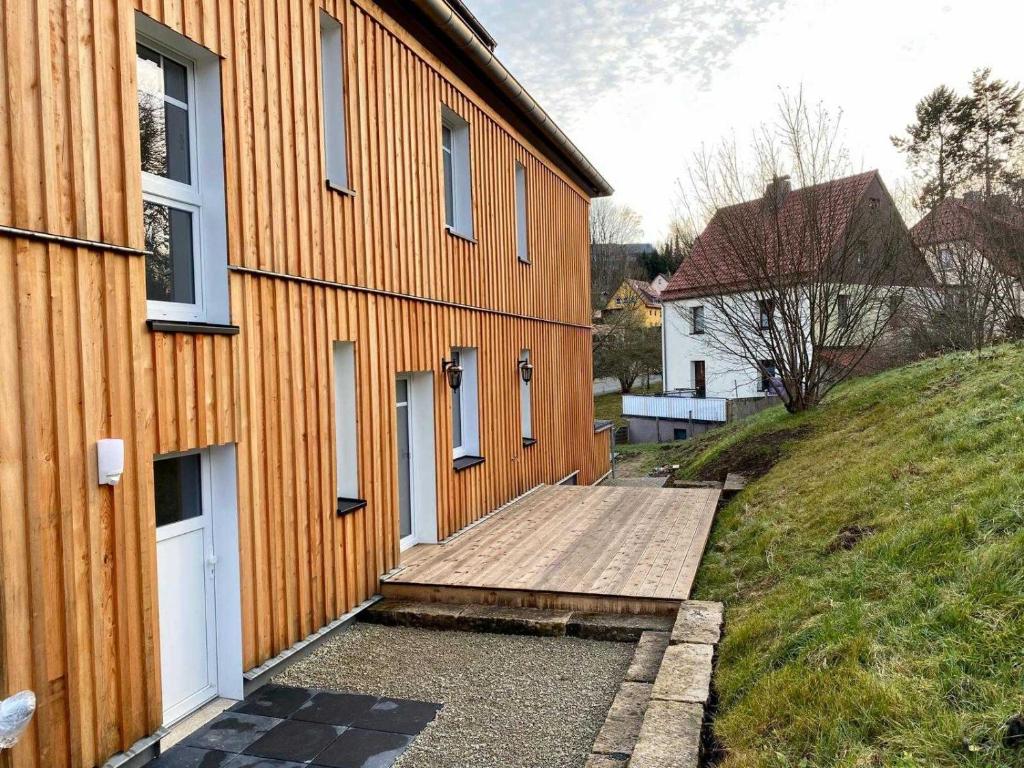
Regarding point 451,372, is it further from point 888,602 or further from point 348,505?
point 888,602

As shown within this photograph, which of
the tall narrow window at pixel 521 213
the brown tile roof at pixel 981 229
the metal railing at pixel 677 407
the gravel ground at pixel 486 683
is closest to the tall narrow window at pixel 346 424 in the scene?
the gravel ground at pixel 486 683

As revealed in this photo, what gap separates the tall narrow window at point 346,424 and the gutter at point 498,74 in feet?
11.1

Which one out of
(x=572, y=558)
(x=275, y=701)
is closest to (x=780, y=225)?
(x=572, y=558)

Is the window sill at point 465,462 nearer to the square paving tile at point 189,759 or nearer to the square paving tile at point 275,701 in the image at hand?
the square paving tile at point 275,701

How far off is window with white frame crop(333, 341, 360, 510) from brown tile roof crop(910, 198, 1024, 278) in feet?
37.1

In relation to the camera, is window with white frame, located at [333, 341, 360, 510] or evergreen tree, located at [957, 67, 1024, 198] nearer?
window with white frame, located at [333, 341, 360, 510]

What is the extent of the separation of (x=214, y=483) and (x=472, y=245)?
4874 millimetres

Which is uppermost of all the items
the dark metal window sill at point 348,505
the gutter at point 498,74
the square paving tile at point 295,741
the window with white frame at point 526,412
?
the gutter at point 498,74

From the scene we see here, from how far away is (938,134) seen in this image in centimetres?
2114

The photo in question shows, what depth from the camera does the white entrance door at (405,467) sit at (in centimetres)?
726

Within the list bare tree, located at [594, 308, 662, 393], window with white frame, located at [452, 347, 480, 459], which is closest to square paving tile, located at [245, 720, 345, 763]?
window with white frame, located at [452, 347, 480, 459]

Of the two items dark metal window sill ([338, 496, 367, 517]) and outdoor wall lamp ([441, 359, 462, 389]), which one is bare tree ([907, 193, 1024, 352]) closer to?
outdoor wall lamp ([441, 359, 462, 389])

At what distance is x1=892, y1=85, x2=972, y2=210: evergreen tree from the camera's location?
19.9 meters

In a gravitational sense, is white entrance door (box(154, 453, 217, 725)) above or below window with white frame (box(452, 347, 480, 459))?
below
